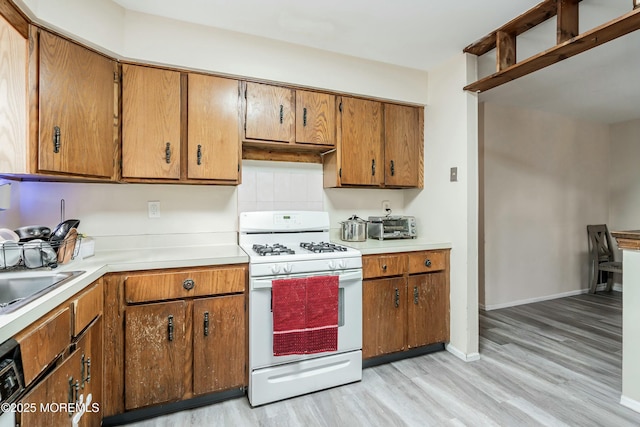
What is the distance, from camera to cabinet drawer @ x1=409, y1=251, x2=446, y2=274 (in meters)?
2.49

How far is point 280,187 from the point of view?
2.70m

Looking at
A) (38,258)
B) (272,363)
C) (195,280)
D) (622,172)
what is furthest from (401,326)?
(622,172)

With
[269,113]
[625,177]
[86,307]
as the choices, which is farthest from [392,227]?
[625,177]

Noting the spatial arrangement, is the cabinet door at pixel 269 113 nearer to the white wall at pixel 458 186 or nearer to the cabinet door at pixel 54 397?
the white wall at pixel 458 186

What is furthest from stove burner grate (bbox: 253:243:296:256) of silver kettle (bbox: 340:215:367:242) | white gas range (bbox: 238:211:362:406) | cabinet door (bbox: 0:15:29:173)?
cabinet door (bbox: 0:15:29:173)

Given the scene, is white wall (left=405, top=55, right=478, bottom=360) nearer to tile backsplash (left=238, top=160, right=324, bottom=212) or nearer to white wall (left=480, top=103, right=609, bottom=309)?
tile backsplash (left=238, top=160, right=324, bottom=212)

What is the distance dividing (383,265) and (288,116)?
1.31 meters

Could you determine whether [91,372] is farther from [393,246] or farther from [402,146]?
[402,146]

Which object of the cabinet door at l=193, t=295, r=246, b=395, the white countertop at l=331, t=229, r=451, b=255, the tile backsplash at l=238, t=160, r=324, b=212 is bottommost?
the cabinet door at l=193, t=295, r=246, b=395

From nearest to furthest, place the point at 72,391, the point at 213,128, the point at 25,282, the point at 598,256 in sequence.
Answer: the point at 72,391, the point at 25,282, the point at 213,128, the point at 598,256

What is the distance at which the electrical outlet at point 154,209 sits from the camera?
2.36 m

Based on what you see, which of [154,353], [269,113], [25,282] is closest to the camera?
[25,282]

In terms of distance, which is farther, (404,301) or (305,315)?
(404,301)

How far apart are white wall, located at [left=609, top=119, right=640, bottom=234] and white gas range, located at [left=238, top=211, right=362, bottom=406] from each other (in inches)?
184
